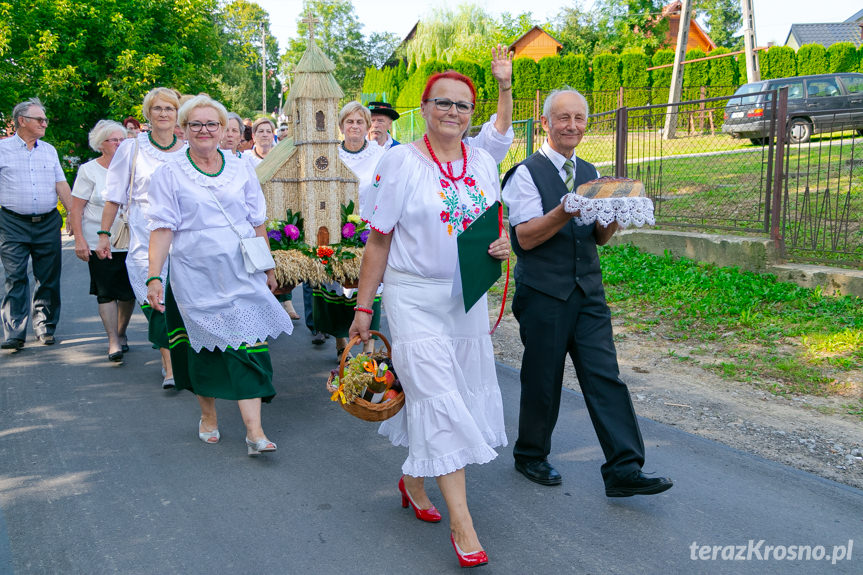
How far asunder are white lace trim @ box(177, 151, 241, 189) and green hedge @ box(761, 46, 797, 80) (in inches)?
1156

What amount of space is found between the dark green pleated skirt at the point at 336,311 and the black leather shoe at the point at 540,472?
8.10 ft

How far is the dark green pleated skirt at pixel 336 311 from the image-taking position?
655cm

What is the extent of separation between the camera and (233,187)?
492 cm

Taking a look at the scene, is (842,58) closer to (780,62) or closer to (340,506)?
(780,62)

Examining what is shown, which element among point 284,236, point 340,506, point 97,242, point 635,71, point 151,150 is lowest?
point 340,506

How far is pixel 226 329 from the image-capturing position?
4.87 metres

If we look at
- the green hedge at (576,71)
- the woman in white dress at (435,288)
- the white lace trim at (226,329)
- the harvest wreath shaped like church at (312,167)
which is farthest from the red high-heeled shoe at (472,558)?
the green hedge at (576,71)

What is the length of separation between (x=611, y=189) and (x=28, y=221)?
6589mm

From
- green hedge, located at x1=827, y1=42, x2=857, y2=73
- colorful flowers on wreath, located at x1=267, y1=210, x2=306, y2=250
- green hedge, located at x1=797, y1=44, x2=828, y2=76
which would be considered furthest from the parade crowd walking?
green hedge, located at x1=827, y1=42, x2=857, y2=73

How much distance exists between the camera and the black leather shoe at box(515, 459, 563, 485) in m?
4.30

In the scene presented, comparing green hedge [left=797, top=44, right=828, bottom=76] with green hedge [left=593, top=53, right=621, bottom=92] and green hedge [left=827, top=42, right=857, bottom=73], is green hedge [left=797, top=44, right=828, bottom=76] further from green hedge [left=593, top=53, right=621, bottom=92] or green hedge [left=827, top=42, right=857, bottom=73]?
green hedge [left=593, top=53, right=621, bottom=92]

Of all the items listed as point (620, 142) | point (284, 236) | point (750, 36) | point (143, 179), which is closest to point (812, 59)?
point (750, 36)

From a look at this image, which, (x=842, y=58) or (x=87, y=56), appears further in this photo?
(x=842, y=58)

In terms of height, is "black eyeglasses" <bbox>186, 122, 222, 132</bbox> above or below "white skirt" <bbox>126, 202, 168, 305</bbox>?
above
